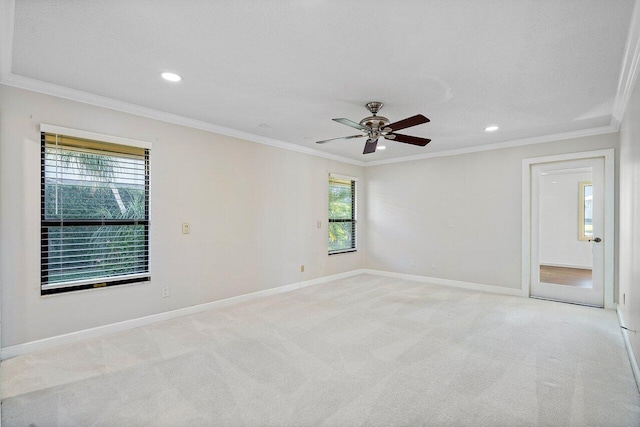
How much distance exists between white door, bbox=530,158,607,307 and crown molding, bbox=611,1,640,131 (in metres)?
1.15

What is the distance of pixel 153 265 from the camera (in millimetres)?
3535

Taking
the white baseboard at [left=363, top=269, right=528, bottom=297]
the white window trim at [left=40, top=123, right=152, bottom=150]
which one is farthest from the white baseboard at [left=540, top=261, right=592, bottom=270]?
the white window trim at [left=40, top=123, right=152, bottom=150]

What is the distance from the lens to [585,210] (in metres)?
4.81

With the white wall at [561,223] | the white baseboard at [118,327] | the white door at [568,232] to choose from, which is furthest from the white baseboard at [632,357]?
the white baseboard at [118,327]

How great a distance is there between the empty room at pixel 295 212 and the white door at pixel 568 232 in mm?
33

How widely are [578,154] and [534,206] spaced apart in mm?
877

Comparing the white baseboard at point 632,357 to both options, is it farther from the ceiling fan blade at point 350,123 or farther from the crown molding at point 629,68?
the ceiling fan blade at point 350,123

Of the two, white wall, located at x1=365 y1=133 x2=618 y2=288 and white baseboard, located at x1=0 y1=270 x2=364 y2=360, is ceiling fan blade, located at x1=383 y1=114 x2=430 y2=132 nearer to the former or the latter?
white wall, located at x1=365 y1=133 x2=618 y2=288

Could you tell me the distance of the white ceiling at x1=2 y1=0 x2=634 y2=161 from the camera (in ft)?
5.94

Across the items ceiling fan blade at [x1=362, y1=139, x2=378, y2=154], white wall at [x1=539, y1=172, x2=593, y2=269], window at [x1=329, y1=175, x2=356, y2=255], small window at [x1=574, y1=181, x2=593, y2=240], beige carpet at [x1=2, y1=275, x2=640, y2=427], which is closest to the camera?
beige carpet at [x1=2, y1=275, x2=640, y2=427]

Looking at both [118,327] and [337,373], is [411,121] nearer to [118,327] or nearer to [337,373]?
[337,373]

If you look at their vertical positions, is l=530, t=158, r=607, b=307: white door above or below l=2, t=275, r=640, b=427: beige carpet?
above

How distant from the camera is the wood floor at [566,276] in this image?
446 centimetres

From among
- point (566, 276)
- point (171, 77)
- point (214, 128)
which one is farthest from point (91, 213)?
point (566, 276)
